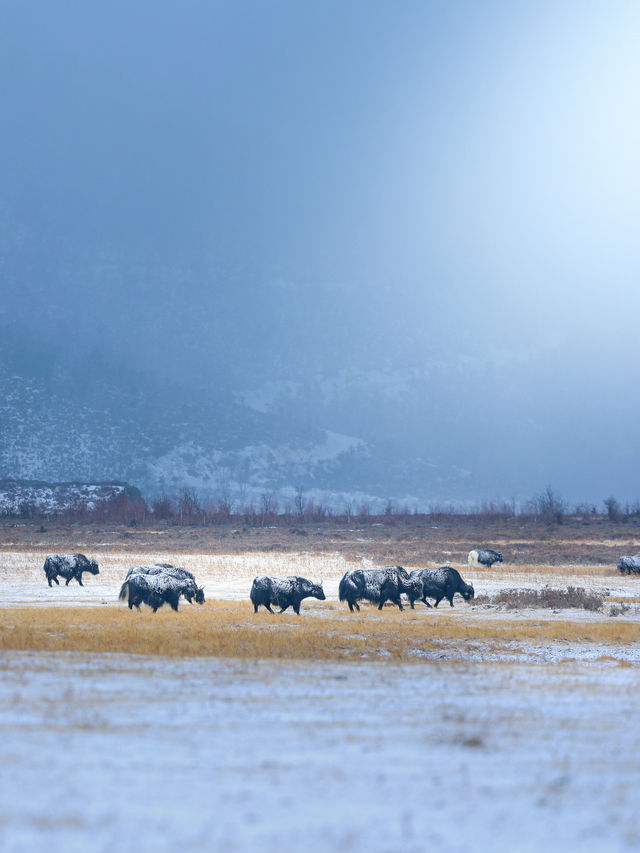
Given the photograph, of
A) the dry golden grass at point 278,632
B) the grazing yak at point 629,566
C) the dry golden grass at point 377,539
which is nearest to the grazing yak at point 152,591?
the dry golden grass at point 278,632

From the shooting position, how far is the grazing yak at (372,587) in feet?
74.6

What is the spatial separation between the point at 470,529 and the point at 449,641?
214 feet

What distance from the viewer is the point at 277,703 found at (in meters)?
8.75

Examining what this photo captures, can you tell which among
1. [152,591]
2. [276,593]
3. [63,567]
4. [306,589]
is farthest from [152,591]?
[63,567]

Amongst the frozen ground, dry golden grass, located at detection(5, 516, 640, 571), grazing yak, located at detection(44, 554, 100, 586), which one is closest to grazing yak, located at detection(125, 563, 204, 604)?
grazing yak, located at detection(44, 554, 100, 586)

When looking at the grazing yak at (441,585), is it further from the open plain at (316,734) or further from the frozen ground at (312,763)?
the frozen ground at (312,763)

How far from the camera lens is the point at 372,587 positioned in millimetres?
23016

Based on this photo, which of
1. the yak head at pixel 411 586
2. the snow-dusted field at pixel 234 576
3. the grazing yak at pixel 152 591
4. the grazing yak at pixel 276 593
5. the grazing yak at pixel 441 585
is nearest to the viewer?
the grazing yak at pixel 152 591

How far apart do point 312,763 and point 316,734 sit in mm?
946

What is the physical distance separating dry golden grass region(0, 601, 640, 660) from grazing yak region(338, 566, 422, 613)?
553mm

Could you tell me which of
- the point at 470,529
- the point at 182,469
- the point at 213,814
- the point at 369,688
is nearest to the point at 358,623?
the point at 369,688

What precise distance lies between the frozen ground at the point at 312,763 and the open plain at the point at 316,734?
0.02 metres

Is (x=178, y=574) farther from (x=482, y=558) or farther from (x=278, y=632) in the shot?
(x=482, y=558)

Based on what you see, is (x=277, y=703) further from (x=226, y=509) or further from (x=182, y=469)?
(x=182, y=469)
